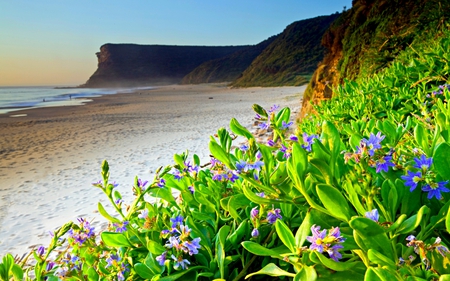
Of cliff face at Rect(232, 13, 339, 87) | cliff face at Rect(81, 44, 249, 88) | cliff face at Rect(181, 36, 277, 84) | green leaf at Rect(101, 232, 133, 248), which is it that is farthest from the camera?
cliff face at Rect(81, 44, 249, 88)

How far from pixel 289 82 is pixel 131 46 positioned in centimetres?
11289

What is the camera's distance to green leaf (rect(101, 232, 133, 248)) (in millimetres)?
903

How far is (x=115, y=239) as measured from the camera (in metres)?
0.92

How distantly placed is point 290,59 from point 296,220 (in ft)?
166

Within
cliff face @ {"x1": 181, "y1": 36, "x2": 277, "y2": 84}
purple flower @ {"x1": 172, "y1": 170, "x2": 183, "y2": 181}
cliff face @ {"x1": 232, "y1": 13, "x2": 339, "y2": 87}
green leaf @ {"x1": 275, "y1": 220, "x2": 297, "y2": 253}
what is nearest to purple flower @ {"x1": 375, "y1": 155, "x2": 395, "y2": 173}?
green leaf @ {"x1": 275, "y1": 220, "x2": 297, "y2": 253}

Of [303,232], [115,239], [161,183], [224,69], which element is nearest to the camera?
[303,232]

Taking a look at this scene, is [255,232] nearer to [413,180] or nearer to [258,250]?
[258,250]

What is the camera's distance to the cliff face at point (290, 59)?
44125mm

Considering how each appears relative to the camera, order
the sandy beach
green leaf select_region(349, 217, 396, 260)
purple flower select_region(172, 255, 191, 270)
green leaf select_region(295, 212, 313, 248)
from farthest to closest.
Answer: the sandy beach → purple flower select_region(172, 255, 191, 270) → green leaf select_region(295, 212, 313, 248) → green leaf select_region(349, 217, 396, 260)

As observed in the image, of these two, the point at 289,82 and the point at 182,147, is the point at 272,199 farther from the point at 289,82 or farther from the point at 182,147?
the point at 289,82

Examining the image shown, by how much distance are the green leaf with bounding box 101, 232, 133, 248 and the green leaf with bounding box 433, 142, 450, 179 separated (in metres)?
0.77

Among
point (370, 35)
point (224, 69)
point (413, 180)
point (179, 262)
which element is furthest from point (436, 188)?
point (224, 69)

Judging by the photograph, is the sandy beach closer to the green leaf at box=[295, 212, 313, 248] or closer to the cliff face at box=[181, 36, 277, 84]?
the green leaf at box=[295, 212, 313, 248]

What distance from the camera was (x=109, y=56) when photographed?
134 m
